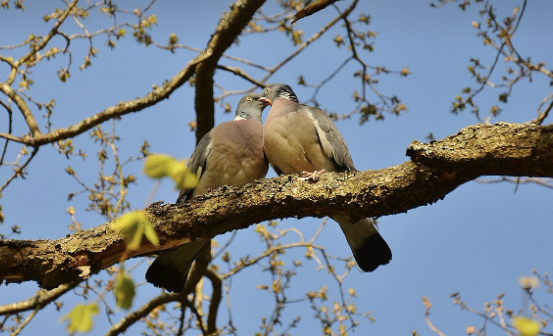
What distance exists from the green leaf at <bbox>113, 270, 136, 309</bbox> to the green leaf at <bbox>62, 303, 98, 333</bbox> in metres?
0.05

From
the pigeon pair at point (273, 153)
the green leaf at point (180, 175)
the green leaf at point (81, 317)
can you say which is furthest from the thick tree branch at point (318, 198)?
the green leaf at point (81, 317)

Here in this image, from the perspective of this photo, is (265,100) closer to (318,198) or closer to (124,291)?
(318,198)

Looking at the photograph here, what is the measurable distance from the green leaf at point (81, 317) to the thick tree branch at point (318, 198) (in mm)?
1821

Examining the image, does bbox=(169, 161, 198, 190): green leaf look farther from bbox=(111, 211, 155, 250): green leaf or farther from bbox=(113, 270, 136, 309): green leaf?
bbox=(113, 270, 136, 309): green leaf

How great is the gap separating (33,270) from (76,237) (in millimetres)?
265

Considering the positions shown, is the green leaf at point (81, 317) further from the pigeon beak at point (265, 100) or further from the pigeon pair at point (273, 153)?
the pigeon beak at point (265, 100)

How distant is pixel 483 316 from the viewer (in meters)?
3.99

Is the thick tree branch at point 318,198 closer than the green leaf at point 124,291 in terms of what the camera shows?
No

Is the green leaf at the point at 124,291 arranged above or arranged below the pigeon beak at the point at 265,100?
below

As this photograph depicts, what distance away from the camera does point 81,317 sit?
104cm

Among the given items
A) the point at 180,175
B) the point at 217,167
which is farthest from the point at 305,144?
the point at 180,175

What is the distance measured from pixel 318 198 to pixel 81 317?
1901 mm

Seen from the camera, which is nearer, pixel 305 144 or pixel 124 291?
pixel 124 291

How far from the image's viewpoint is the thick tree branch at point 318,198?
98.0 inches
